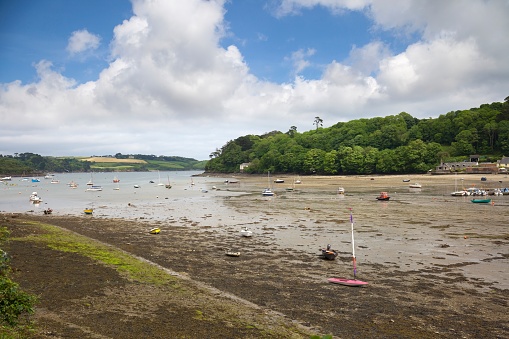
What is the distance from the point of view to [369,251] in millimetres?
25938

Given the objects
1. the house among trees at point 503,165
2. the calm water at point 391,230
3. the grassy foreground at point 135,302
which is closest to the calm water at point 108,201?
the calm water at point 391,230

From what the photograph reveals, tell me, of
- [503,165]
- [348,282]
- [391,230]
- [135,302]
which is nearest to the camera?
[135,302]

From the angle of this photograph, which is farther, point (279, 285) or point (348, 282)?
point (279, 285)

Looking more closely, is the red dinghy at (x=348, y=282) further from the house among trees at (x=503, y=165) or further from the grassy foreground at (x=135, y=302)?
the house among trees at (x=503, y=165)

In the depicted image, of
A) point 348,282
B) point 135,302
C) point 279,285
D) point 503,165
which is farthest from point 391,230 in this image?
point 503,165

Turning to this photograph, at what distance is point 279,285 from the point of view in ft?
59.6

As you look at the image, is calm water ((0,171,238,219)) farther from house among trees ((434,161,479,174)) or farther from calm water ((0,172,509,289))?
house among trees ((434,161,479,174))

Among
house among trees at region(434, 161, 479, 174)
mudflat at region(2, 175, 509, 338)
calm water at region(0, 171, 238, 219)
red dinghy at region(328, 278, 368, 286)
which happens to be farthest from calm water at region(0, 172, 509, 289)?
house among trees at region(434, 161, 479, 174)

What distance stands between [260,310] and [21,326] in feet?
27.9

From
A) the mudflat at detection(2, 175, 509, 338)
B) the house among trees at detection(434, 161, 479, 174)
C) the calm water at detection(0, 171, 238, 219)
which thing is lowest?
the calm water at detection(0, 171, 238, 219)

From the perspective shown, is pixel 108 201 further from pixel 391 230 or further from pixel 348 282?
pixel 348 282

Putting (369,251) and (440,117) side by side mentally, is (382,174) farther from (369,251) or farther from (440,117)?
(369,251)

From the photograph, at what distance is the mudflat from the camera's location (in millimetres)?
12812

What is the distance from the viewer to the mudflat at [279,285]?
42.0 ft
